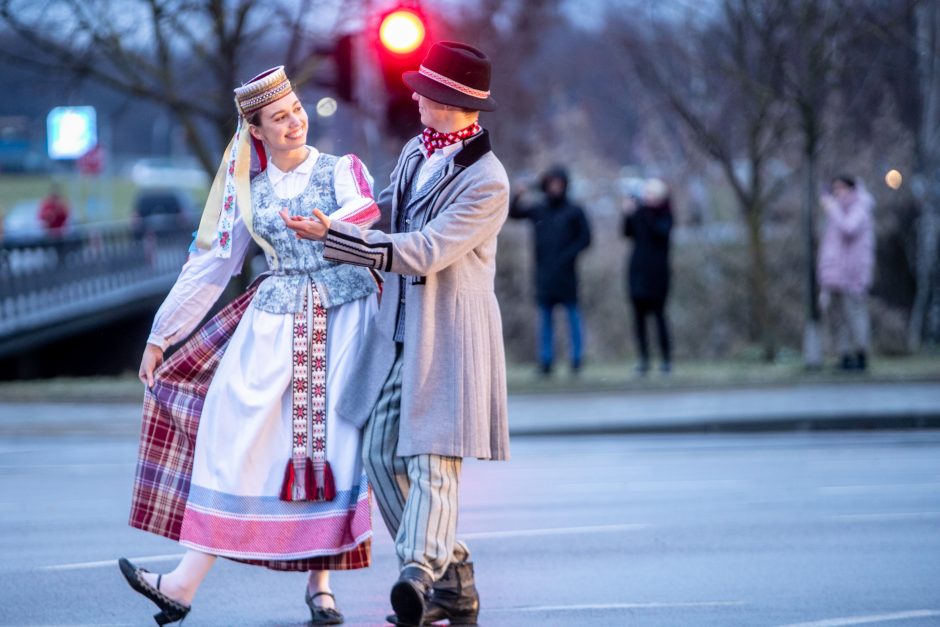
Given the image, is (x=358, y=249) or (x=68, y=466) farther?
(x=68, y=466)

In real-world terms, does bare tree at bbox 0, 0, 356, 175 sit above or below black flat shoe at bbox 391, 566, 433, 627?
above

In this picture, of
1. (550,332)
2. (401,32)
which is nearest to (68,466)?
(401,32)

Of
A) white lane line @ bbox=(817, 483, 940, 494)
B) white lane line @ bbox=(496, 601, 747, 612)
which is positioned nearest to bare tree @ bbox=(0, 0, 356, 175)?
white lane line @ bbox=(817, 483, 940, 494)

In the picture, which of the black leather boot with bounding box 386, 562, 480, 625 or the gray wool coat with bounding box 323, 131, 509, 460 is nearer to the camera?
the gray wool coat with bounding box 323, 131, 509, 460

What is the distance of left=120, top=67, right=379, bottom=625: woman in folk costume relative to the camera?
5723 mm

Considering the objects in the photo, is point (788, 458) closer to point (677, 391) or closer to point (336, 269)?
point (677, 391)

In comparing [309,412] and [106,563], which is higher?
[309,412]

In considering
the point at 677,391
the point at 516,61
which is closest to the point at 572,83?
the point at 516,61

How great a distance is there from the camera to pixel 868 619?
6.05 metres

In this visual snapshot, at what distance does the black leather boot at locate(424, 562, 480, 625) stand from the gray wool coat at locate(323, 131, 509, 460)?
48cm

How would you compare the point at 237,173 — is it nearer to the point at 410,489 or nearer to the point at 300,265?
the point at 300,265

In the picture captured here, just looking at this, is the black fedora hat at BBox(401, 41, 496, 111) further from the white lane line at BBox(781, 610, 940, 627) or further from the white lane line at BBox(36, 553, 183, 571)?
the white lane line at BBox(36, 553, 183, 571)

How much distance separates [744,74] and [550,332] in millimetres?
3802

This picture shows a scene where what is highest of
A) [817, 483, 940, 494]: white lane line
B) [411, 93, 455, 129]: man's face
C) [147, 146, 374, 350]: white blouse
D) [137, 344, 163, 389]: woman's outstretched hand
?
[411, 93, 455, 129]: man's face
